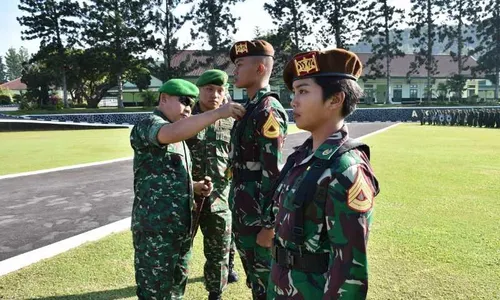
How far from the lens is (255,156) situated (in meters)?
2.96

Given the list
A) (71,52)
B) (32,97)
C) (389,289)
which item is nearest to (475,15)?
(71,52)

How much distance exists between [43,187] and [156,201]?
6674 mm

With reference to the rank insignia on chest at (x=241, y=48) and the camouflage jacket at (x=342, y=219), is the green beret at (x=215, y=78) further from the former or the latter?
the camouflage jacket at (x=342, y=219)

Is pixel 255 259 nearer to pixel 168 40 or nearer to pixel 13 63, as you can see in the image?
pixel 168 40

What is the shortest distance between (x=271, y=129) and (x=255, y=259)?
96cm

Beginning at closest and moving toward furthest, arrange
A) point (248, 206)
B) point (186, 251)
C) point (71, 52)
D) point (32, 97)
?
point (248, 206) → point (186, 251) → point (71, 52) → point (32, 97)

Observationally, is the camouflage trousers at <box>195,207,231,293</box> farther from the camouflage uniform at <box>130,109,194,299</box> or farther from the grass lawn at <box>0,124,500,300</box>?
the camouflage uniform at <box>130,109,194,299</box>

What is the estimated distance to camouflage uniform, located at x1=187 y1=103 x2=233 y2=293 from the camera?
3.68m

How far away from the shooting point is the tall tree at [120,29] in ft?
129

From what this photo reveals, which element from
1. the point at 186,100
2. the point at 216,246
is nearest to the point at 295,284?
the point at 186,100

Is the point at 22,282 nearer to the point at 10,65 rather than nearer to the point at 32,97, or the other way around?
the point at 32,97

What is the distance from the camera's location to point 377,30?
47750 mm

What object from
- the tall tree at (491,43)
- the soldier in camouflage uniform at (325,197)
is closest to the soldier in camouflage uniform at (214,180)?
the soldier in camouflage uniform at (325,197)

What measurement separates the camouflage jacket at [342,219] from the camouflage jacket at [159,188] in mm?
1365
